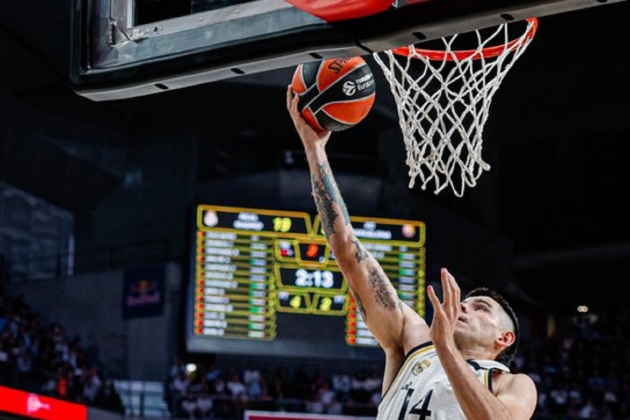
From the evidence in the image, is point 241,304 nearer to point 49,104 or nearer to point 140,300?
point 140,300

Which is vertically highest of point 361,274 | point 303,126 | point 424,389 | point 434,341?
point 303,126

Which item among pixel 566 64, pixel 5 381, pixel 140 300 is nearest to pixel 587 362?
pixel 566 64

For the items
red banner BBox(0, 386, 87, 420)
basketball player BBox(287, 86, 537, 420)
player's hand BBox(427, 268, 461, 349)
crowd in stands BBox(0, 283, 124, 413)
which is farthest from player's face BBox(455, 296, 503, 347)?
crowd in stands BBox(0, 283, 124, 413)

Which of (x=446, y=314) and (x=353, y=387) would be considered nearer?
(x=446, y=314)

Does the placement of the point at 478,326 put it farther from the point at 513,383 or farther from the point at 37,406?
the point at 37,406

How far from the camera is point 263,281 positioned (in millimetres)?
14188

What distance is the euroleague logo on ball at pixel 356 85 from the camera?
4.66 metres

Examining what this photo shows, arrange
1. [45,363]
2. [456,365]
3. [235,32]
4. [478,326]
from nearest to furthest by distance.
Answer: [456,365]
[235,32]
[478,326]
[45,363]

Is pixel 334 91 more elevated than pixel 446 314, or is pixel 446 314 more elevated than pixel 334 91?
pixel 334 91

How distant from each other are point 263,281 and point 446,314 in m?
10.3

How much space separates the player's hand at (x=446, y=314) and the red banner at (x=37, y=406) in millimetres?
8232

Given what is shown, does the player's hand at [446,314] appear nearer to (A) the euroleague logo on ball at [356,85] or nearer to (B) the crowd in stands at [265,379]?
(A) the euroleague logo on ball at [356,85]

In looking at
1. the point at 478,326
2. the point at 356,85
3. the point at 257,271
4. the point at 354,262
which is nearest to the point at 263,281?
the point at 257,271

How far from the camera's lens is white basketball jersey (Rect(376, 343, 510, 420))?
432cm
